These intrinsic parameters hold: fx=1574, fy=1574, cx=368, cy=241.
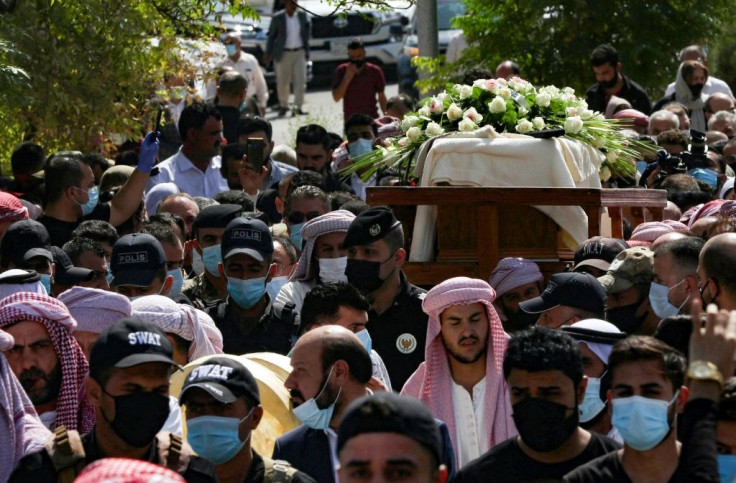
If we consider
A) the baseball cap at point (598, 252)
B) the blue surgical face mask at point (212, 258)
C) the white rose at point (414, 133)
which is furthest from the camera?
the white rose at point (414, 133)

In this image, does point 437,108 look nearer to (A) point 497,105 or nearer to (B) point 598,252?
(A) point 497,105

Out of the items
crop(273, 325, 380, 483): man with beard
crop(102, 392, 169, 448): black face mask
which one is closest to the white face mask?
crop(273, 325, 380, 483): man with beard

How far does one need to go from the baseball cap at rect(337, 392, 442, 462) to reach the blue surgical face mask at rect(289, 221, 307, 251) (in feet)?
17.5

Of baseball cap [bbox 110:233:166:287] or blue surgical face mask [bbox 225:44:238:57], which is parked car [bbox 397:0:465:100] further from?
baseball cap [bbox 110:233:166:287]

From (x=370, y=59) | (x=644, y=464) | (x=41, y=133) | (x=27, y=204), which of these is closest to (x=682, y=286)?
(x=644, y=464)

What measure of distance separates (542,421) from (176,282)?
375 cm

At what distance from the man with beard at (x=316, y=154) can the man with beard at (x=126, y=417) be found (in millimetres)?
6653

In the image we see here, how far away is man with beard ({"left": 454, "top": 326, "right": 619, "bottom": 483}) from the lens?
579 cm

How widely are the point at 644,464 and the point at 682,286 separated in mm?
2496

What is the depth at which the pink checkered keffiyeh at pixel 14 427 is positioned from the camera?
5.73 meters

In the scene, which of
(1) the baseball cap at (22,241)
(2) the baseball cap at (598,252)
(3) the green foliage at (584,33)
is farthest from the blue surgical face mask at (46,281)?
(3) the green foliage at (584,33)

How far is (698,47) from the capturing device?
16.5 m

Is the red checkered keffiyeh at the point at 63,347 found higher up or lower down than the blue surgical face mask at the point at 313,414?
higher up

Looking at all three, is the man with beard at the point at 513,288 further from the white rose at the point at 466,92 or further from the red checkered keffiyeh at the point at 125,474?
the red checkered keffiyeh at the point at 125,474
